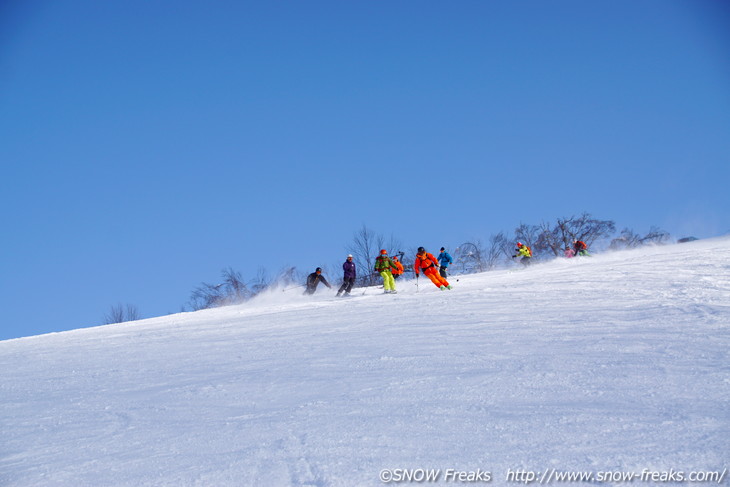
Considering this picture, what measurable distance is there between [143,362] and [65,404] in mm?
2852

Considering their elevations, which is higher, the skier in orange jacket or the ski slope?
the skier in orange jacket

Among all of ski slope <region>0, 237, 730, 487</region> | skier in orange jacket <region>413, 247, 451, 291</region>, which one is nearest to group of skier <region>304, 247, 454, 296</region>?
skier in orange jacket <region>413, 247, 451, 291</region>

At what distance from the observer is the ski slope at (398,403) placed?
4.43 metres

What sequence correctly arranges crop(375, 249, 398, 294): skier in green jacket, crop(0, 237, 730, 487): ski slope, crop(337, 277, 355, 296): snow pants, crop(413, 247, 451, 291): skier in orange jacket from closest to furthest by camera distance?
crop(0, 237, 730, 487): ski slope < crop(413, 247, 451, 291): skier in orange jacket < crop(375, 249, 398, 294): skier in green jacket < crop(337, 277, 355, 296): snow pants

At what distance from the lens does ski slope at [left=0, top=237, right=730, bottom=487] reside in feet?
14.5

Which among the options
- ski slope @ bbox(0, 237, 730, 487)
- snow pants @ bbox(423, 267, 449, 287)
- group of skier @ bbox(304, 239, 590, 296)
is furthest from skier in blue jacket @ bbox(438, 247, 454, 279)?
ski slope @ bbox(0, 237, 730, 487)

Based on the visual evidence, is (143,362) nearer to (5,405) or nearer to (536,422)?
(5,405)

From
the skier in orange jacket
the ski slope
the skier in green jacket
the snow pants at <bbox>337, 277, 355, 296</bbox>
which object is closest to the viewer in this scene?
the ski slope

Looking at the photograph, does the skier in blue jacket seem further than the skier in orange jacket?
Yes

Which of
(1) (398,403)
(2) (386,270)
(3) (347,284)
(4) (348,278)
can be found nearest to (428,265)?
(2) (386,270)

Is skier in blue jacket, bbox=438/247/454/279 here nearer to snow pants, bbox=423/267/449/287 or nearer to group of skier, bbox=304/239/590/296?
group of skier, bbox=304/239/590/296

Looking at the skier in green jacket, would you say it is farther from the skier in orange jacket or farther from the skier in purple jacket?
the skier in purple jacket

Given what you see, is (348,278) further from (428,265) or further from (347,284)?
(428,265)

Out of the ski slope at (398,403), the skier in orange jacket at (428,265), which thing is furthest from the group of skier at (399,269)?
the ski slope at (398,403)
